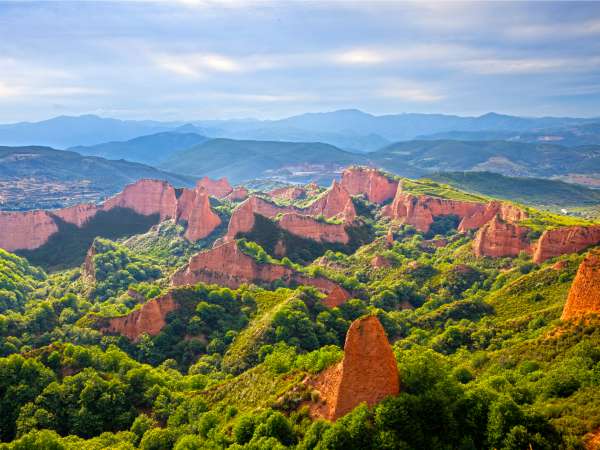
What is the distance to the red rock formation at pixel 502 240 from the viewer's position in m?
77.1

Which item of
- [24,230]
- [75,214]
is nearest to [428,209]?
[75,214]

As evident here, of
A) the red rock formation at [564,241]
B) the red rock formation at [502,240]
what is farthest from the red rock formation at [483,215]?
the red rock formation at [564,241]

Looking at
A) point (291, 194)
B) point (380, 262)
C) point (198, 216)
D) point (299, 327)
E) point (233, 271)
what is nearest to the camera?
point (299, 327)

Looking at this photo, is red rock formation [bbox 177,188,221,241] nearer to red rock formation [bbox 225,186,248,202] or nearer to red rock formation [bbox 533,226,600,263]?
red rock formation [bbox 225,186,248,202]

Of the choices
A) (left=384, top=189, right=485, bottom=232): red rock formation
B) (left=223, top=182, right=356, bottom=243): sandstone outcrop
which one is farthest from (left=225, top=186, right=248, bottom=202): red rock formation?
(left=384, top=189, right=485, bottom=232): red rock formation

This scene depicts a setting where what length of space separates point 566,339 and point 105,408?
109 feet

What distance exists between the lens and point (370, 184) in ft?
468

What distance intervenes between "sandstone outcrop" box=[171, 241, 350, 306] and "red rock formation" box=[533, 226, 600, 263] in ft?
96.7

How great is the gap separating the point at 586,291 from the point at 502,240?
4168 cm

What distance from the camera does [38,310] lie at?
→ 6056 centimetres

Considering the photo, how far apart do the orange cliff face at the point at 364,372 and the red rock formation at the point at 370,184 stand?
110293mm

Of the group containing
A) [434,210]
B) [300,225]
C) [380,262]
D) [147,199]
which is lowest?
[380,262]

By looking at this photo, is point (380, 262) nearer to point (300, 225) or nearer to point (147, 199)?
point (300, 225)

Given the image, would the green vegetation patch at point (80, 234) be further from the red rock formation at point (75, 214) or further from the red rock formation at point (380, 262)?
the red rock formation at point (380, 262)
